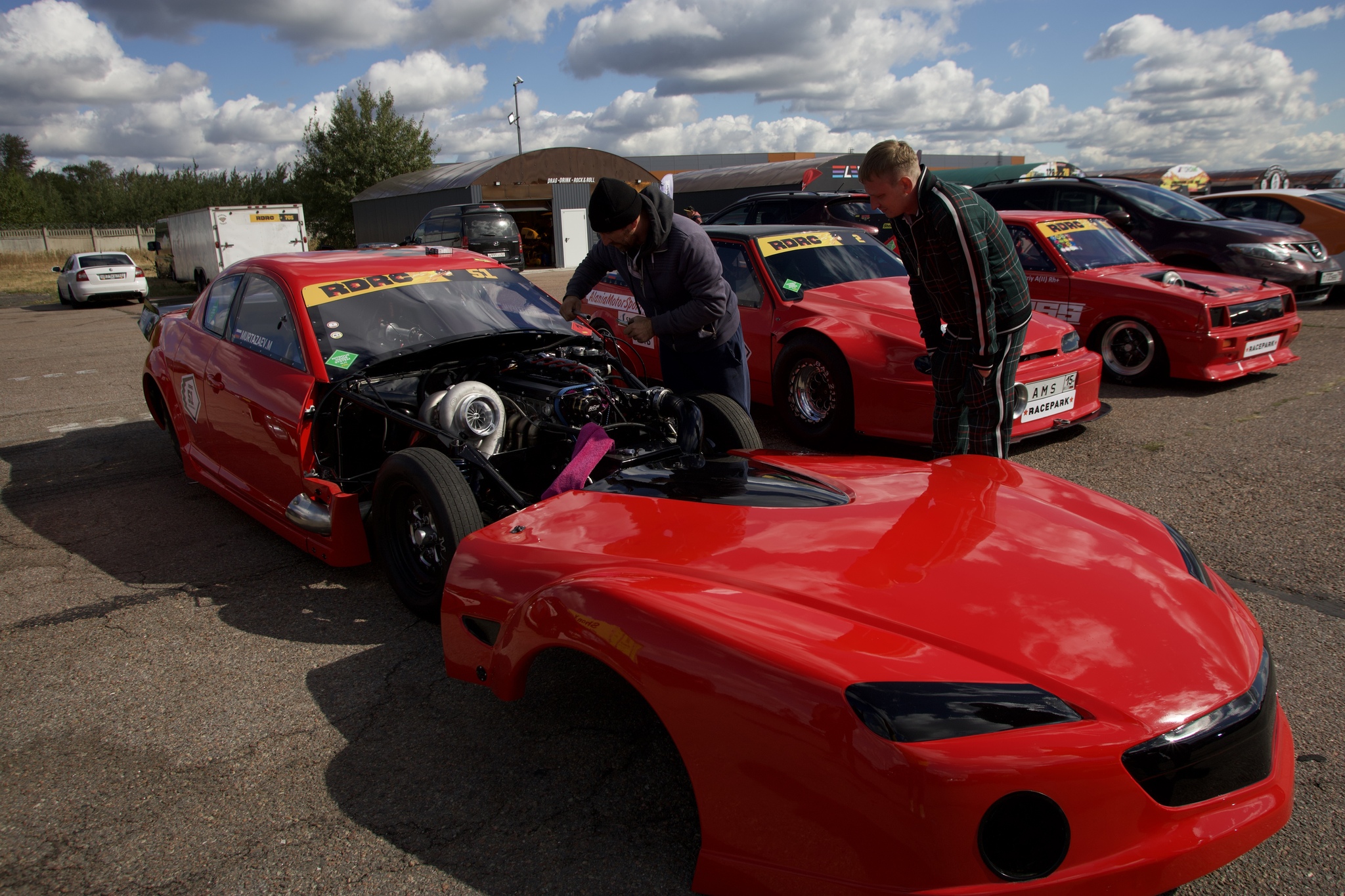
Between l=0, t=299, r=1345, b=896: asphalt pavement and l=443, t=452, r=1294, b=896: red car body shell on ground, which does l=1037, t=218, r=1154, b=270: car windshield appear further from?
l=443, t=452, r=1294, b=896: red car body shell on ground

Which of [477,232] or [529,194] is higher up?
[529,194]

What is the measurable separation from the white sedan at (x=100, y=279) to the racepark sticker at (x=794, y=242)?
19.1 meters

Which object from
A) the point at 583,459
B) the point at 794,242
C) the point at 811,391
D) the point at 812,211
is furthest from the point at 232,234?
the point at 583,459

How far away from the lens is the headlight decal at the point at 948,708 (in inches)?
58.0

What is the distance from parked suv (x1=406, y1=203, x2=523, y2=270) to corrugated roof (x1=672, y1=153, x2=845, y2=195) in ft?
44.5

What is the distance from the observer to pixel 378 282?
416 cm

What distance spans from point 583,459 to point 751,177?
32746 millimetres

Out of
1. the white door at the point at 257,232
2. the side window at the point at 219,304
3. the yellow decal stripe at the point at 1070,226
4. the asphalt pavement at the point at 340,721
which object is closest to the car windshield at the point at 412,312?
the side window at the point at 219,304

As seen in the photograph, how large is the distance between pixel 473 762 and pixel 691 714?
3.26ft

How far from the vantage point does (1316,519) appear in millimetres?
3863

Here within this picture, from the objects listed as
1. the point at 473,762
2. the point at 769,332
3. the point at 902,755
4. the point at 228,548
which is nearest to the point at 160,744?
the point at 473,762

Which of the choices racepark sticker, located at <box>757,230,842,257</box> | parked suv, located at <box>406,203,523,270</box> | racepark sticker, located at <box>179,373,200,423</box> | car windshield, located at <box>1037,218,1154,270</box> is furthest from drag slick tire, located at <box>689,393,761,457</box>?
parked suv, located at <box>406,203,523,270</box>

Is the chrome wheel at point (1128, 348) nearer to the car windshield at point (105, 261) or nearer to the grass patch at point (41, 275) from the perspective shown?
the grass patch at point (41, 275)

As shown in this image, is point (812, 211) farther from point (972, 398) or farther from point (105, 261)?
point (105, 261)
